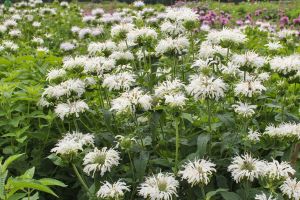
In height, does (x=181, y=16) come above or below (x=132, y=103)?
above

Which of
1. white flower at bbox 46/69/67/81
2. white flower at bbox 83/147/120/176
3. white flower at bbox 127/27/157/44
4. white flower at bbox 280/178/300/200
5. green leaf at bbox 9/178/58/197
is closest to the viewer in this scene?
green leaf at bbox 9/178/58/197

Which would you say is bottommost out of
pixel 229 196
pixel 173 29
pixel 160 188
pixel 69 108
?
pixel 229 196

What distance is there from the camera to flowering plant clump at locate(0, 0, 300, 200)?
1903 millimetres

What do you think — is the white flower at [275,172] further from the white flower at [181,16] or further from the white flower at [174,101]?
the white flower at [181,16]

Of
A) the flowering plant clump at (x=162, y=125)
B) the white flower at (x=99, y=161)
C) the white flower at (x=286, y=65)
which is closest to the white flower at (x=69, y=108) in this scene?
the flowering plant clump at (x=162, y=125)

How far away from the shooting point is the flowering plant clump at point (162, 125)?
1903mm

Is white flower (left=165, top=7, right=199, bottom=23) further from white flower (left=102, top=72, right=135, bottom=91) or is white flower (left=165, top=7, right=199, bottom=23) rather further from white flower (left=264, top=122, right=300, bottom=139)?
white flower (left=264, top=122, right=300, bottom=139)

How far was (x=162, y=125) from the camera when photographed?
2492 millimetres

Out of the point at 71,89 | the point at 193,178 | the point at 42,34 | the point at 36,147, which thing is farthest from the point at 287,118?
the point at 42,34

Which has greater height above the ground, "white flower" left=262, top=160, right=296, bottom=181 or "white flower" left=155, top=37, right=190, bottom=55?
"white flower" left=155, top=37, right=190, bottom=55

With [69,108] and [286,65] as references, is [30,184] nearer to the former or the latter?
[69,108]

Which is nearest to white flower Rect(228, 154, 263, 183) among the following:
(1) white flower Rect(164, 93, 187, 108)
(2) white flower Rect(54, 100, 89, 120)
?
(1) white flower Rect(164, 93, 187, 108)

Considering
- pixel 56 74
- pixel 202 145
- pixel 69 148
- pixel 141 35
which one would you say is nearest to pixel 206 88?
pixel 202 145

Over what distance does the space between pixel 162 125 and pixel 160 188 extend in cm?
72
